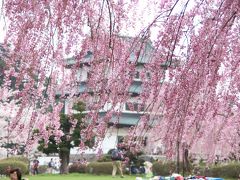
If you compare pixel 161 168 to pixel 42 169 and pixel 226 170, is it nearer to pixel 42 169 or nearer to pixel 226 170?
pixel 226 170

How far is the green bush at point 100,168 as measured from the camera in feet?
79.3

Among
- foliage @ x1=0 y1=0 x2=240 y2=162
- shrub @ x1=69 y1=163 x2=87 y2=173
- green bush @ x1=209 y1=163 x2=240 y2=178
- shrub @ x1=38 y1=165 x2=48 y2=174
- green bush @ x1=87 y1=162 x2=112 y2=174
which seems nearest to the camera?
foliage @ x1=0 y1=0 x2=240 y2=162

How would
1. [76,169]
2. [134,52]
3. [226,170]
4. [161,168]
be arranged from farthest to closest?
1. [76,169]
2. [161,168]
3. [226,170]
4. [134,52]

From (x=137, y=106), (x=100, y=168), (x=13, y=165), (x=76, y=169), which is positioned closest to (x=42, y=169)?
(x=76, y=169)

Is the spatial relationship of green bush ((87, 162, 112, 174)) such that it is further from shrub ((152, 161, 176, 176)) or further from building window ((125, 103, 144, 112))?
building window ((125, 103, 144, 112))

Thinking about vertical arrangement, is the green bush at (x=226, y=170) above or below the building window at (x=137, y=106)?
below

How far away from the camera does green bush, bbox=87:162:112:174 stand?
24.2 meters

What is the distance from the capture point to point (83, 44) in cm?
425

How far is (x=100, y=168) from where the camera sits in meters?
24.6

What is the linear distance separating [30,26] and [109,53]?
64 cm

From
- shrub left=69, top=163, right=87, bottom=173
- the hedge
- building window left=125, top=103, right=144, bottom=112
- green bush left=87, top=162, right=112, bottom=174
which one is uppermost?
building window left=125, top=103, right=144, bottom=112

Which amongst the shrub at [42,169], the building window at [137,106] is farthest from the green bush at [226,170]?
the building window at [137,106]

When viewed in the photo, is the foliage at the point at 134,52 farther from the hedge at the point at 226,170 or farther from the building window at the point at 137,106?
the hedge at the point at 226,170

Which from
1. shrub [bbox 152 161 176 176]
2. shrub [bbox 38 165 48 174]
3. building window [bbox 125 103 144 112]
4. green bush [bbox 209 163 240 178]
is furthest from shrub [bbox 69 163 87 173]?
building window [bbox 125 103 144 112]
